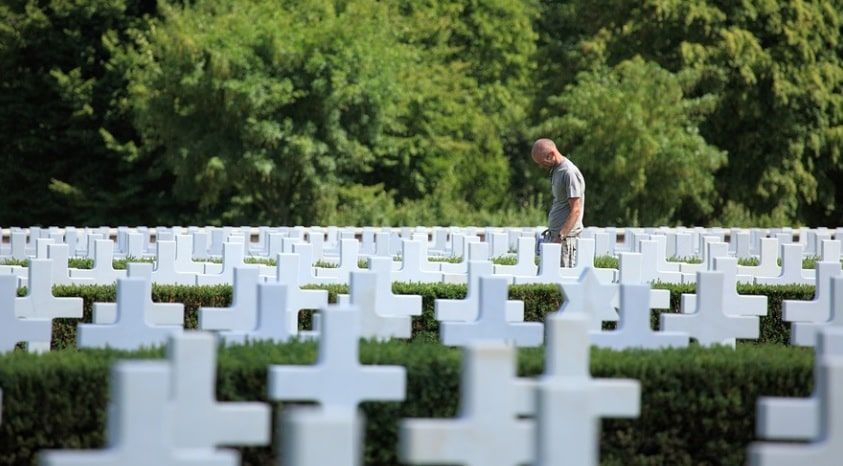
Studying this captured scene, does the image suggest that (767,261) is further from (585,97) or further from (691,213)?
(691,213)

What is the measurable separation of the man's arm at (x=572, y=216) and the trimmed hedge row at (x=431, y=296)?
1.00 metres

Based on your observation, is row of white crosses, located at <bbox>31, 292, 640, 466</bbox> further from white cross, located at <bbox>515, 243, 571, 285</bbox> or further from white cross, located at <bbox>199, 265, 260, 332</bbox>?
white cross, located at <bbox>515, 243, 571, 285</bbox>

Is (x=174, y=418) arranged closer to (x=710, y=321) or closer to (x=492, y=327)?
(x=492, y=327)

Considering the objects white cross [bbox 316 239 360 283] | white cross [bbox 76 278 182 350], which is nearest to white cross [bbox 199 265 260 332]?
white cross [bbox 76 278 182 350]

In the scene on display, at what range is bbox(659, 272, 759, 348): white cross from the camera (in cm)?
984

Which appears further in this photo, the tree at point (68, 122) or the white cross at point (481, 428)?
the tree at point (68, 122)

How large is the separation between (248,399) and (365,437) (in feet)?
1.61

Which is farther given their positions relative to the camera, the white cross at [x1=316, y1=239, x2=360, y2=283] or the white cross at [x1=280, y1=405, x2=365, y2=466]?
the white cross at [x1=316, y1=239, x2=360, y2=283]

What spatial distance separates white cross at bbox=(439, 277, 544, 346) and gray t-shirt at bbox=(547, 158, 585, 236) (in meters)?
6.02

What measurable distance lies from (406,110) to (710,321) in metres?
31.2

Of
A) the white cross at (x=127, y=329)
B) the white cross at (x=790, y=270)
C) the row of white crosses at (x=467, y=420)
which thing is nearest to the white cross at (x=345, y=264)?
the white cross at (x=790, y=270)

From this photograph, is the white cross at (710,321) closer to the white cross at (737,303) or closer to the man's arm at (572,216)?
the white cross at (737,303)

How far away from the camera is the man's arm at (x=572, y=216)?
15.4m

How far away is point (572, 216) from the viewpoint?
15.4 metres
